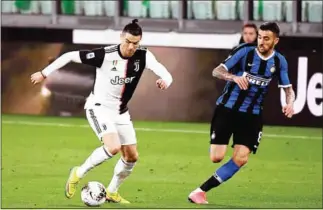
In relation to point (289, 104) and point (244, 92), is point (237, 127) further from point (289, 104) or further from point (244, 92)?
point (289, 104)

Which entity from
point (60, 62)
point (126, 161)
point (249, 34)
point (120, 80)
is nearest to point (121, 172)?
point (126, 161)

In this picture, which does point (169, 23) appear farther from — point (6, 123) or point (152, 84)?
point (6, 123)

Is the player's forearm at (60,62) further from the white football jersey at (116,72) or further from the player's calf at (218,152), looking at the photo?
the player's calf at (218,152)

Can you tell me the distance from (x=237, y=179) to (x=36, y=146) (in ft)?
14.9

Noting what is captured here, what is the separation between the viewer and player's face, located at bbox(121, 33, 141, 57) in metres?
12.0

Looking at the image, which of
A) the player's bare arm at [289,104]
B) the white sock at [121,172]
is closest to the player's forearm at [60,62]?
the white sock at [121,172]

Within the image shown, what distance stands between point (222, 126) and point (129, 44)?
4.94 feet

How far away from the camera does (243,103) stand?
12.8 m

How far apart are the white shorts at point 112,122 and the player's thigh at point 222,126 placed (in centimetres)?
99

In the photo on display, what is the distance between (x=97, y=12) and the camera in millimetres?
29344

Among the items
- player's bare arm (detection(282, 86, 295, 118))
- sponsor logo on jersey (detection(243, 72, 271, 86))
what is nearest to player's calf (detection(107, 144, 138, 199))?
sponsor logo on jersey (detection(243, 72, 271, 86))

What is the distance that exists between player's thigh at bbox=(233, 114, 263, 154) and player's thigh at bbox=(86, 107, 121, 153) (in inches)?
54.2

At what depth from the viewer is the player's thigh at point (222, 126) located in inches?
508

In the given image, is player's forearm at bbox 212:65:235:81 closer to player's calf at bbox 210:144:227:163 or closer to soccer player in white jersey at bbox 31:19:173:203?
soccer player in white jersey at bbox 31:19:173:203
